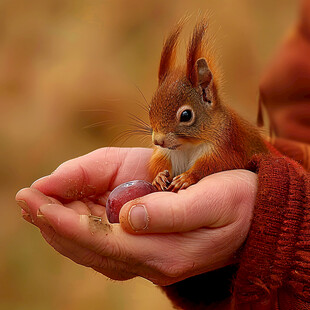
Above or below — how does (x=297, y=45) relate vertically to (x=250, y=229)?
above

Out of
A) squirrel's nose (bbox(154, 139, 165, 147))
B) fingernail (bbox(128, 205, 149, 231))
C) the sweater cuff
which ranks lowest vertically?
the sweater cuff

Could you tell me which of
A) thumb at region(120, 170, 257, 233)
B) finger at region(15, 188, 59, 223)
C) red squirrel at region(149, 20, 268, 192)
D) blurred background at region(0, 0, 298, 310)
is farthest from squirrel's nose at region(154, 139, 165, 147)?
blurred background at region(0, 0, 298, 310)

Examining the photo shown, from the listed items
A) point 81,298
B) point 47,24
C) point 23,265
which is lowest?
point 81,298

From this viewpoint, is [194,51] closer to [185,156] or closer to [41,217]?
[185,156]

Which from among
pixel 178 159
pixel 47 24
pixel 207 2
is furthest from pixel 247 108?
pixel 47 24

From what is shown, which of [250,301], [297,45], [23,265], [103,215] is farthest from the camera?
[23,265]

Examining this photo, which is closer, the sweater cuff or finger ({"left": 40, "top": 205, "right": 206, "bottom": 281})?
finger ({"left": 40, "top": 205, "right": 206, "bottom": 281})

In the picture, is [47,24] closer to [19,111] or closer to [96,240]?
[19,111]

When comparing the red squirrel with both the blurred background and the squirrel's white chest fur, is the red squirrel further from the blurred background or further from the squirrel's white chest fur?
the blurred background
